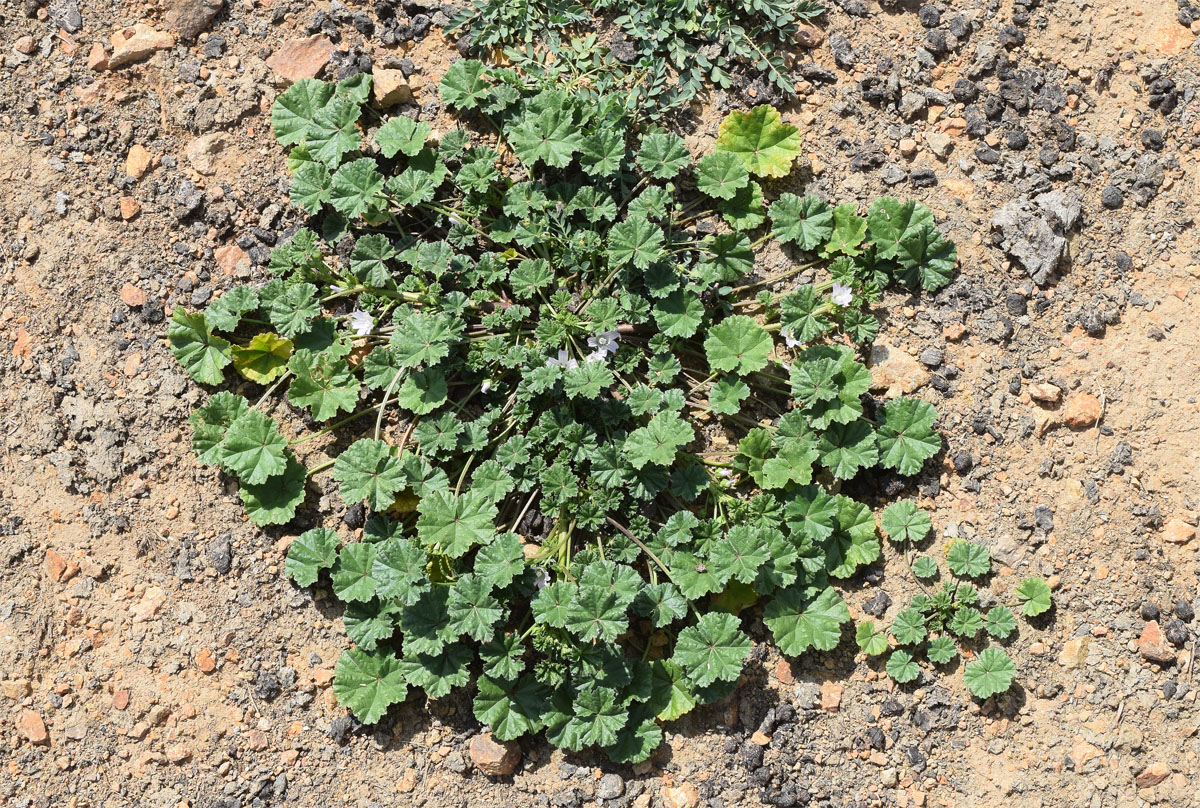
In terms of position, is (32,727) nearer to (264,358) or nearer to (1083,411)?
(264,358)

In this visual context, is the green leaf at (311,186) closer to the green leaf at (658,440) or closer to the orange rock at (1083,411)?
the green leaf at (658,440)

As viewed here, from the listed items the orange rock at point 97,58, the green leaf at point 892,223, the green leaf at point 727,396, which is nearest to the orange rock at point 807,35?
the green leaf at point 892,223

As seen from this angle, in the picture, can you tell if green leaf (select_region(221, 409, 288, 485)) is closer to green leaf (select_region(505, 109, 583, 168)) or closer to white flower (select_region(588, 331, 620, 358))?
white flower (select_region(588, 331, 620, 358))

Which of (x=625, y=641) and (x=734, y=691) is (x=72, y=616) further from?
(x=734, y=691)

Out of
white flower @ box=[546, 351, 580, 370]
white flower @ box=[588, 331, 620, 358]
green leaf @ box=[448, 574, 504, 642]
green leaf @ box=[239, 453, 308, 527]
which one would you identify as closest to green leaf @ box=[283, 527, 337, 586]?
green leaf @ box=[239, 453, 308, 527]

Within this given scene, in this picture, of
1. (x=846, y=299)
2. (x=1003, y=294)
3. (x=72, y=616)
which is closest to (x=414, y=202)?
(x=846, y=299)

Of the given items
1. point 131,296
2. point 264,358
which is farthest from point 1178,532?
point 131,296

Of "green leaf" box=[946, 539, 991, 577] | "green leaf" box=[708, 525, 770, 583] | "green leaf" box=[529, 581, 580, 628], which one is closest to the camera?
"green leaf" box=[529, 581, 580, 628]
